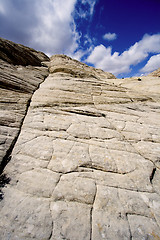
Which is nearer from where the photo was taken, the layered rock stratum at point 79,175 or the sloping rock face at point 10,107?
the layered rock stratum at point 79,175

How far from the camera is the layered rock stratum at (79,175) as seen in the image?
3.55 m

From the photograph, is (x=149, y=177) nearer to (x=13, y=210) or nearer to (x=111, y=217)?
(x=111, y=217)

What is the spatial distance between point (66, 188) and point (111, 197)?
6.76 feet

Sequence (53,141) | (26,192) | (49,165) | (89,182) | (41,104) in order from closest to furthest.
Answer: (26,192)
(89,182)
(49,165)
(53,141)
(41,104)

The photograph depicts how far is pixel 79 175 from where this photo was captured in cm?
508

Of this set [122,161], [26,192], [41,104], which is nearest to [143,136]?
[122,161]

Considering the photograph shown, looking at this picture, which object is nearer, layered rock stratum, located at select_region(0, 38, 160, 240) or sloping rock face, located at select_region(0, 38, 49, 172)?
layered rock stratum, located at select_region(0, 38, 160, 240)

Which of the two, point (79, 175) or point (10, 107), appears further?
point (10, 107)

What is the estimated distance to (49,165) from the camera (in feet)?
17.6

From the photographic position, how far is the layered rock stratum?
140 inches

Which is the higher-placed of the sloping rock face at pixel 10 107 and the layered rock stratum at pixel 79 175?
the sloping rock face at pixel 10 107

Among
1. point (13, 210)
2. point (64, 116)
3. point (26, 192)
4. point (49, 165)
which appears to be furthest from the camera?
point (64, 116)

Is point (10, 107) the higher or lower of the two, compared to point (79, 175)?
higher

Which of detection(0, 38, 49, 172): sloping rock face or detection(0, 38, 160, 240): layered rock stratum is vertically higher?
detection(0, 38, 49, 172): sloping rock face
